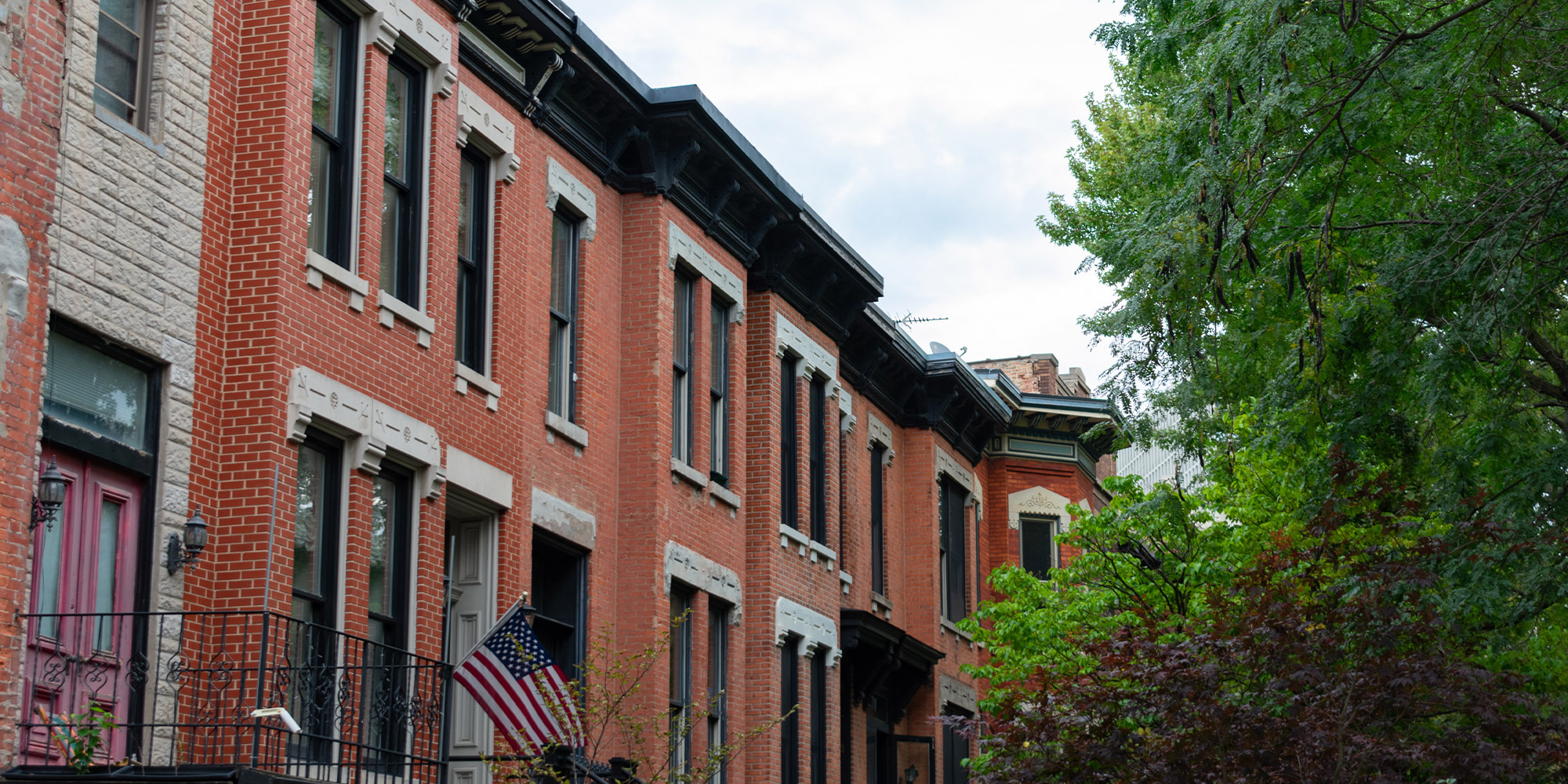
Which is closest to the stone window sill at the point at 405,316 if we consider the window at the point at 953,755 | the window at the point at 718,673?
the window at the point at 718,673

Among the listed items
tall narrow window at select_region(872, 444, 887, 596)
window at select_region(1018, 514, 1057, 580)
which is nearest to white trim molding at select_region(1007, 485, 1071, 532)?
window at select_region(1018, 514, 1057, 580)

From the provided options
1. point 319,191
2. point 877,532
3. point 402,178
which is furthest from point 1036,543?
point 319,191

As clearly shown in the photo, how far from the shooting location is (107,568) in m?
12.0

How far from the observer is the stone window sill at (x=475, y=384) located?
16.2 meters

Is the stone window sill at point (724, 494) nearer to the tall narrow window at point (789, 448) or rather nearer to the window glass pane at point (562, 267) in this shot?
the tall narrow window at point (789, 448)

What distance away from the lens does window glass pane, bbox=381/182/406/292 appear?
612 inches

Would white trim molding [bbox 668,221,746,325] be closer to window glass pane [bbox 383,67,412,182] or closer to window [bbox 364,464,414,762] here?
window glass pane [bbox 383,67,412,182]

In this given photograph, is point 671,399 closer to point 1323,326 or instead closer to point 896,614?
point 1323,326

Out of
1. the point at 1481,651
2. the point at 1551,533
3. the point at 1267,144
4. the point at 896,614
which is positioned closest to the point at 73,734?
the point at 1267,144

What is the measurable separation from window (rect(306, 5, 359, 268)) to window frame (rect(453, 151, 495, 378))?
199cm

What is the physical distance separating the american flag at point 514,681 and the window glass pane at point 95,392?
11.9ft

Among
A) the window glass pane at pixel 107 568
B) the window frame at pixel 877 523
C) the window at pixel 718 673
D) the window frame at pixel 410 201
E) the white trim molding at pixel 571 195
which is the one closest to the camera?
the window glass pane at pixel 107 568

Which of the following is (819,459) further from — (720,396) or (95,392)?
(95,392)

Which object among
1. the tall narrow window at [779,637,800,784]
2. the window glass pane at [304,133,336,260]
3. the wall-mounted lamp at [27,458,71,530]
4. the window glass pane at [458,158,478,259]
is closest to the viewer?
the wall-mounted lamp at [27,458,71,530]
